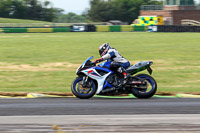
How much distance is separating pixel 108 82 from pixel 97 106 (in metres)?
1.31

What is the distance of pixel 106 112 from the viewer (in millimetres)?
8414

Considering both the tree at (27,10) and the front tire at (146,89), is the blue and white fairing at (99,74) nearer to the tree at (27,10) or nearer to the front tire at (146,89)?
the front tire at (146,89)

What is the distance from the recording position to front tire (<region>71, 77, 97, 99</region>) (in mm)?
10086

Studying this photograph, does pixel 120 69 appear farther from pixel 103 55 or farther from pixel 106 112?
pixel 106 112

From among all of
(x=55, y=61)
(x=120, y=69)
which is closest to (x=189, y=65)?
(x=55, y=61)

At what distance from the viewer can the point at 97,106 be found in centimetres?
911

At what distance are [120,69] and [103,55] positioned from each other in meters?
0.63

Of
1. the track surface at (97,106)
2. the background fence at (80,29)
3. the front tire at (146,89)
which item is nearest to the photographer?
the track surface at (97,106)

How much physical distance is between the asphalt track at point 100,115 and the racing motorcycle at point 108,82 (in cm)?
27

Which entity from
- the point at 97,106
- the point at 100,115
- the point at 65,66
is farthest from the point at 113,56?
the point at 65,66


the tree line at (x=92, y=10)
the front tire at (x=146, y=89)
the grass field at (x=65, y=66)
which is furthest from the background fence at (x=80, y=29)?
the tree line at (x=92, y=10)

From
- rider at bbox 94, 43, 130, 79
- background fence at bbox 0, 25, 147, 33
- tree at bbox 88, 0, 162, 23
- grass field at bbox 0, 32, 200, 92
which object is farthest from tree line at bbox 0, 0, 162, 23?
rider at bbox 94, 43, 130, 79

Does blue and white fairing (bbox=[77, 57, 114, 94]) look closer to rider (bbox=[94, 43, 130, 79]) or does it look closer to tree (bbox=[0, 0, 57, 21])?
rider (bbox=[94, 43, 130, 79])

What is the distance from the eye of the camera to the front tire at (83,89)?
10.1 metres
